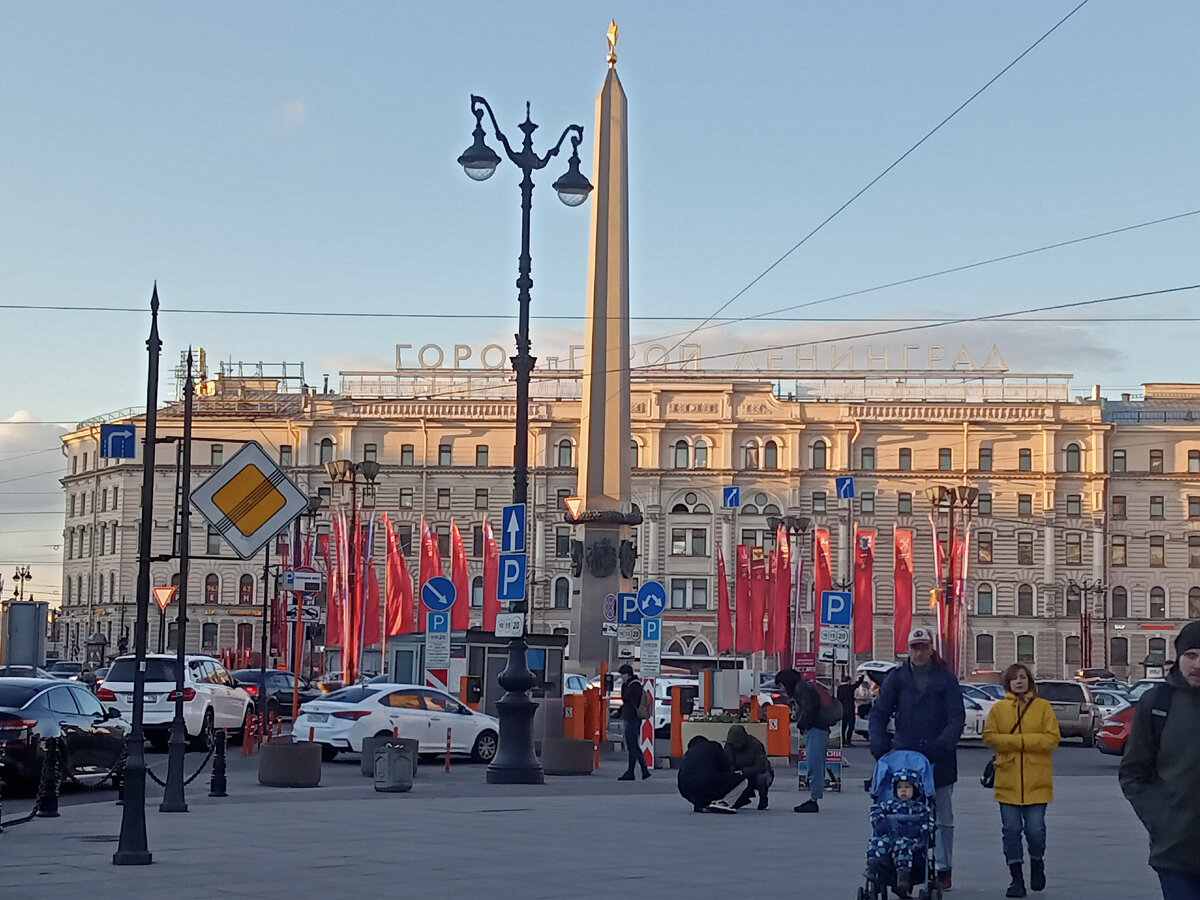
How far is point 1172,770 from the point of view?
6.46 metres

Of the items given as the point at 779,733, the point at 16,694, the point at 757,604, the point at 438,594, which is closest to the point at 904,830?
the point at 16,694

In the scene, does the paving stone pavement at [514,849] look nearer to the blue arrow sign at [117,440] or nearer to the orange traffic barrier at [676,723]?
the blue arrow sign at [117,440]

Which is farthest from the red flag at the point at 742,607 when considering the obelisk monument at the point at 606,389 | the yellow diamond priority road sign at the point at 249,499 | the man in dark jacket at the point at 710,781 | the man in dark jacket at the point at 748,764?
the yellow diamond priority road sign at the point at 249,499

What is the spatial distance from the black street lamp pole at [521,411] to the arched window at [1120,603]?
261 ft

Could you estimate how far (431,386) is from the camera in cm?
10281

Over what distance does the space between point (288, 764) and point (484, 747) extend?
795cm

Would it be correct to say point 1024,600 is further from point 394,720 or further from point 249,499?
point 249,499

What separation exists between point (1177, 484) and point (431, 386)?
40395mm

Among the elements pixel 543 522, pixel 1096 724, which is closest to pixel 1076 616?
pixel 543 522

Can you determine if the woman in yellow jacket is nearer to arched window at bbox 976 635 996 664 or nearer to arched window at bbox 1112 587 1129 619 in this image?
arched window at bbox 976 635 996 664

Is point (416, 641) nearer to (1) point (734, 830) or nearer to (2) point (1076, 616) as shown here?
(1) point (734, 830)

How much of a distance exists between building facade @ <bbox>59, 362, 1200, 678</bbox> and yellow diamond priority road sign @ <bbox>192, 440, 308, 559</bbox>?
275 ft

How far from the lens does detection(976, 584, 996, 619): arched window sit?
99062 millimetres

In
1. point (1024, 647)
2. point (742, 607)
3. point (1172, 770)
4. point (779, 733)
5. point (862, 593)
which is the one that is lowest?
point (779, 733)
